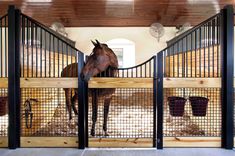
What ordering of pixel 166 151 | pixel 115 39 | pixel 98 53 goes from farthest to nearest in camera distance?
pixel 115 39 < pixel 98 53 < pixel 166 151

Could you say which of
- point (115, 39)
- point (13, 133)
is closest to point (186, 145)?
point (13, 133)

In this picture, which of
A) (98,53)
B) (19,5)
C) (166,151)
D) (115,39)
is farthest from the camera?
(115,39)

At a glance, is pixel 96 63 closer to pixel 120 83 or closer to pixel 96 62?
pixel 96 62

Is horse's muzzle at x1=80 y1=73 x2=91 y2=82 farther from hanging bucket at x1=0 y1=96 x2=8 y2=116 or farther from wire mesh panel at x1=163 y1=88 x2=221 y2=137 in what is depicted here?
hanging bucket at x1=0 y1=96 x2=8 y2=116

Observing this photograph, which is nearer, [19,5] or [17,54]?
[17,54]

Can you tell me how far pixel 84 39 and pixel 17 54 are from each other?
4.71 meters

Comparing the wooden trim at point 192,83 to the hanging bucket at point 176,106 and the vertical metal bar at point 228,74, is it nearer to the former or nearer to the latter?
the vertical metal bar at point 228,74

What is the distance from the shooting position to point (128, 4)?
5.21m

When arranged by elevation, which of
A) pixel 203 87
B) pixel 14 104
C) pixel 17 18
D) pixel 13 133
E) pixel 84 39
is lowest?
pixel 13 133

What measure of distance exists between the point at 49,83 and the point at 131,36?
16.1ft

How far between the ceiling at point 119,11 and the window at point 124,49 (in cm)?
66

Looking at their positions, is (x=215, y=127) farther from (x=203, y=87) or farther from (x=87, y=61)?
A: (x=87, y=61)

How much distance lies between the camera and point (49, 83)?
2727 mm

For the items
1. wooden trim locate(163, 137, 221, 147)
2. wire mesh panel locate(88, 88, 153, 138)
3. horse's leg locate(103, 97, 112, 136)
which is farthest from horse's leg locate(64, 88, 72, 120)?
wooden trim locate(163, 137, 221, 147)
